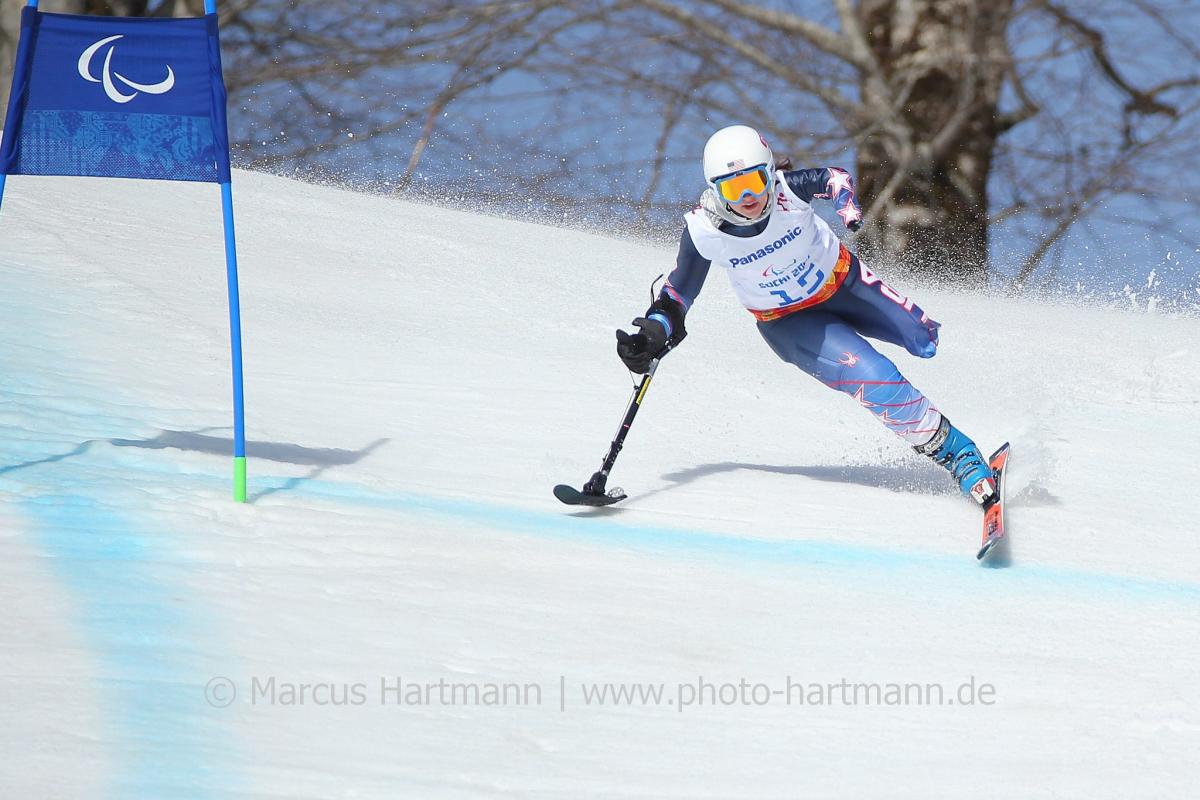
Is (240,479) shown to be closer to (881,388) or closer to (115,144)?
(115,144)

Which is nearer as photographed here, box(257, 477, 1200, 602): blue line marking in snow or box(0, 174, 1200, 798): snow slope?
box(0, 174, 1200, 798): snow slope

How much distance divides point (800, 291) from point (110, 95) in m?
2.45

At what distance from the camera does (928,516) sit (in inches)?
Answer: 207

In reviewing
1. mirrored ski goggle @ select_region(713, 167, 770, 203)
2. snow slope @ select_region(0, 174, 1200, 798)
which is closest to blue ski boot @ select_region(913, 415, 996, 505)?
snow slope @ select_region(0, 174, 1200, 798)

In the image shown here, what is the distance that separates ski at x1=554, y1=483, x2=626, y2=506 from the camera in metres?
4.90

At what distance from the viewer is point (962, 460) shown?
17.2 feet

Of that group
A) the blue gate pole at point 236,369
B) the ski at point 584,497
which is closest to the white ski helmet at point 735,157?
the ski at point 584,497

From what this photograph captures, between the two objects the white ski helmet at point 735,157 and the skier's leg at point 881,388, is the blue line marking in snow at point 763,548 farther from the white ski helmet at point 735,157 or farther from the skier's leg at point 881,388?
the white ski helmet at point 735,157

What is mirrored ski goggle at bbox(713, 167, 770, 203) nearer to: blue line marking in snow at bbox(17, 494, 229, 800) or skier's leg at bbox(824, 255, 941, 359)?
skier's leg at bbox(824, 255, 941, 359)

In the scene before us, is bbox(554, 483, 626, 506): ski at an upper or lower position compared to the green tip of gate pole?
lower

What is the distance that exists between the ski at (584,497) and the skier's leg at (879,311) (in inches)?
43.2

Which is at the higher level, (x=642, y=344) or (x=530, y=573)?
(x=642, y=344)

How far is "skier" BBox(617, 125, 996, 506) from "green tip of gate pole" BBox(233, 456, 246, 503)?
1333 millimetres

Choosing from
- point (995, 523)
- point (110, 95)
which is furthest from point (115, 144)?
point (995, 523)
